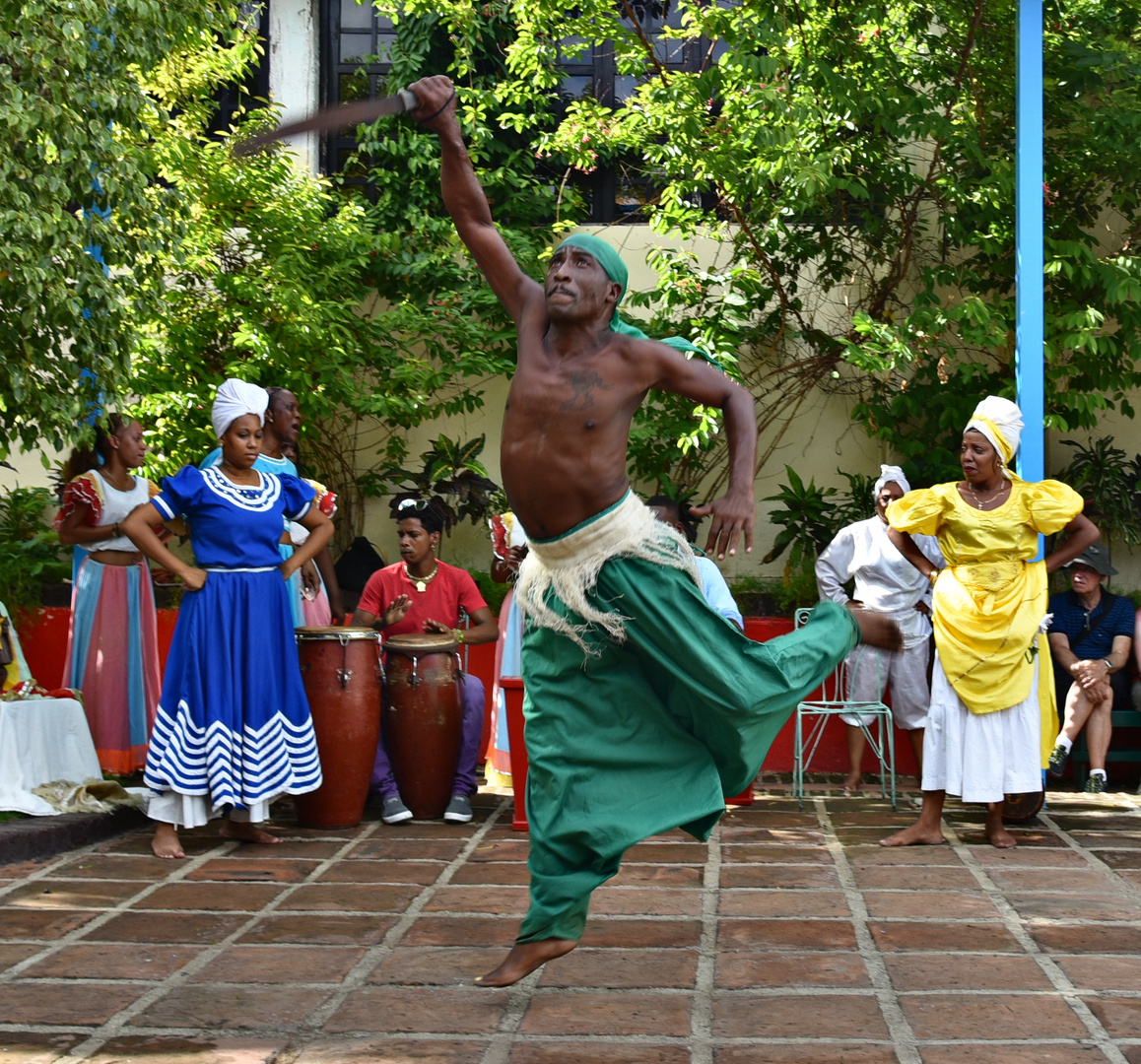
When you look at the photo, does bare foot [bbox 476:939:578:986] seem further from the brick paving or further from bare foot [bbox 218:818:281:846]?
bare foot [bbox 218:818:281:846]

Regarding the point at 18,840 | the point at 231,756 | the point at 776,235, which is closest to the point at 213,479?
the point at 231,756

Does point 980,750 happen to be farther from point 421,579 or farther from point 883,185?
point 883,185

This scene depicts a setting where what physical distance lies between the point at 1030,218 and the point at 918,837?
11.3ft

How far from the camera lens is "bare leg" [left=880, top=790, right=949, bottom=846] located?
649 centimetres

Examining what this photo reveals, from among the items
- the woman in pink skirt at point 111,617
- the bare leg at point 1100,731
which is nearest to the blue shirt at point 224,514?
the woman in pink skirt at point 111,617

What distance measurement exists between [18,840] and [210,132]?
23.1 feet

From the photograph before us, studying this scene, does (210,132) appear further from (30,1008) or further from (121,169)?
(30,1008)

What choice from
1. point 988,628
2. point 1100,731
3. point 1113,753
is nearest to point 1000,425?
point 988,628

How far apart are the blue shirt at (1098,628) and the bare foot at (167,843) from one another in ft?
17.5

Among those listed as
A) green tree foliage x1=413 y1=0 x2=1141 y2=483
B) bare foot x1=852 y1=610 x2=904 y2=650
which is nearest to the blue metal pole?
green tree foliage x1=413 y1=0 x2=1141 y2=483

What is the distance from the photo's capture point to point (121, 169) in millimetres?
6551

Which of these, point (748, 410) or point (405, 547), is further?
point (405, 547)

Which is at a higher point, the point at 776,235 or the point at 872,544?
the point at 776,235

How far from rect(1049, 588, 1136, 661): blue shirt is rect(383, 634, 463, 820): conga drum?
12.7 ft
